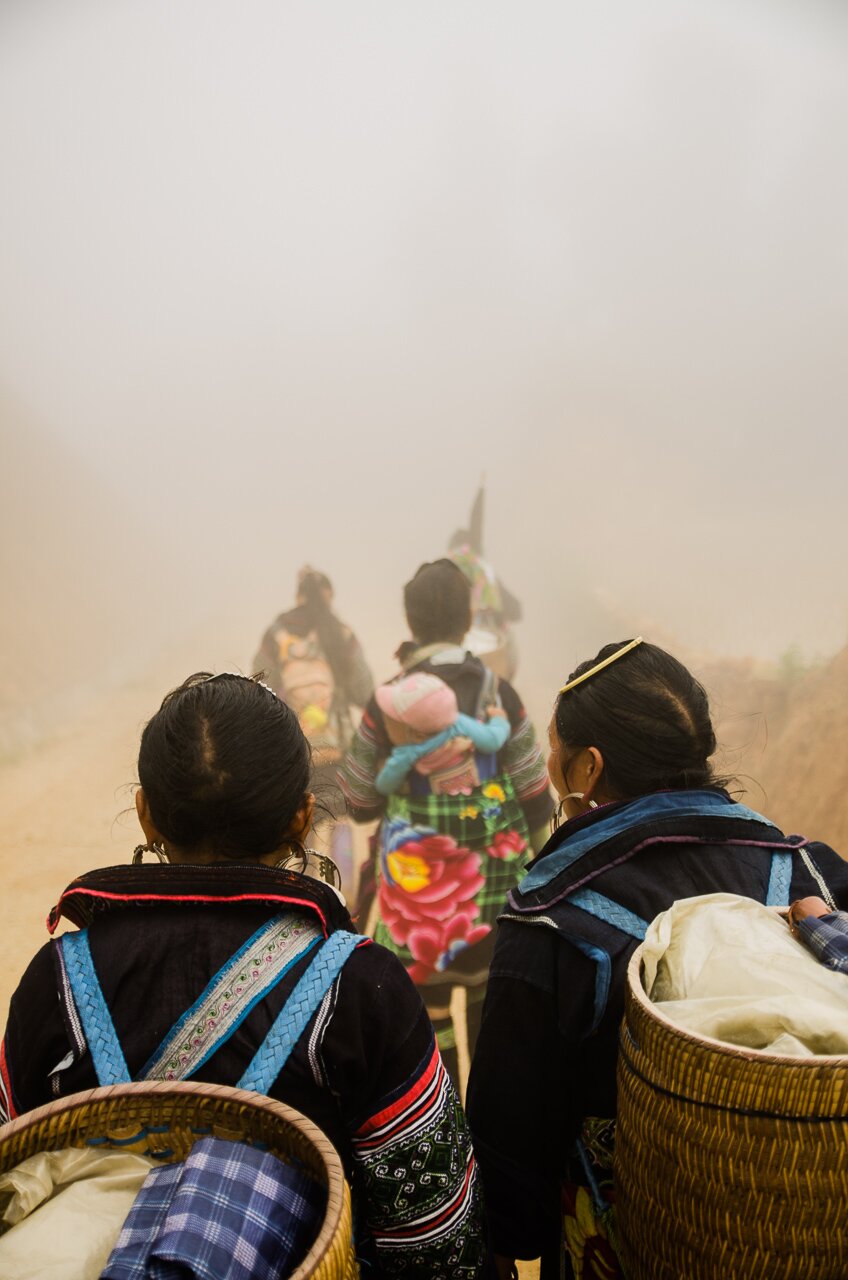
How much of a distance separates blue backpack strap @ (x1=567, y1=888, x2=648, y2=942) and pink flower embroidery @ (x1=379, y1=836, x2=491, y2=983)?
1833mm

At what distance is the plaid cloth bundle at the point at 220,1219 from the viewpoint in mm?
773

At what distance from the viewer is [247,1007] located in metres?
1.04

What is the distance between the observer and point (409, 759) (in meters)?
3.06

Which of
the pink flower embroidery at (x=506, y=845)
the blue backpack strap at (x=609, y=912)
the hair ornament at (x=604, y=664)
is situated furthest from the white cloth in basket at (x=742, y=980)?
the pink flower embroidery at (x=506, y=845)

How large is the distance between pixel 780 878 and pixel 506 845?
1.87 m

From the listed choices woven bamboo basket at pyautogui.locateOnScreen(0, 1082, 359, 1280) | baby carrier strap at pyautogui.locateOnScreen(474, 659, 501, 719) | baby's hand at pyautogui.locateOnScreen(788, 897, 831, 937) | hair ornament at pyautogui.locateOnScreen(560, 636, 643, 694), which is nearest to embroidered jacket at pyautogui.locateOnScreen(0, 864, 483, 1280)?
woven bamboo basket at pyautogui.locateOnScreen(0, 1082, 359, 1280)

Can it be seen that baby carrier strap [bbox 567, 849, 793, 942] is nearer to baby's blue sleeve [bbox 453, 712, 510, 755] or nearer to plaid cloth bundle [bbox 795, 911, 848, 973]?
plaid cloth bundle [bbox 795, 911, 848, 973]

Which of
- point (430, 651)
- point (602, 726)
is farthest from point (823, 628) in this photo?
point (602, 726)

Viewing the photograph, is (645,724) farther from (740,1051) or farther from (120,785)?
(120,785)

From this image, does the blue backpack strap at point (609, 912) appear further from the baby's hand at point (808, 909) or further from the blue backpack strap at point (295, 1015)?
the blue backpack strap at point (295, 1015)

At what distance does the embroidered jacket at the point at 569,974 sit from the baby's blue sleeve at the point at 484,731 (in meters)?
1.72

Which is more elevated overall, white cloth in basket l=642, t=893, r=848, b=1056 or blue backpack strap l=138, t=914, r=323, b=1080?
white cloth in basket l=642, t=893, r=848, b=1056

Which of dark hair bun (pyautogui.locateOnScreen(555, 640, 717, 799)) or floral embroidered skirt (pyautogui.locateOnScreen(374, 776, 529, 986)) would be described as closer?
dark hair bun (pyautogui.locateOnScreen(555, 640, 717, 799))

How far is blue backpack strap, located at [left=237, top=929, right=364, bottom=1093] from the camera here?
1024 mm
